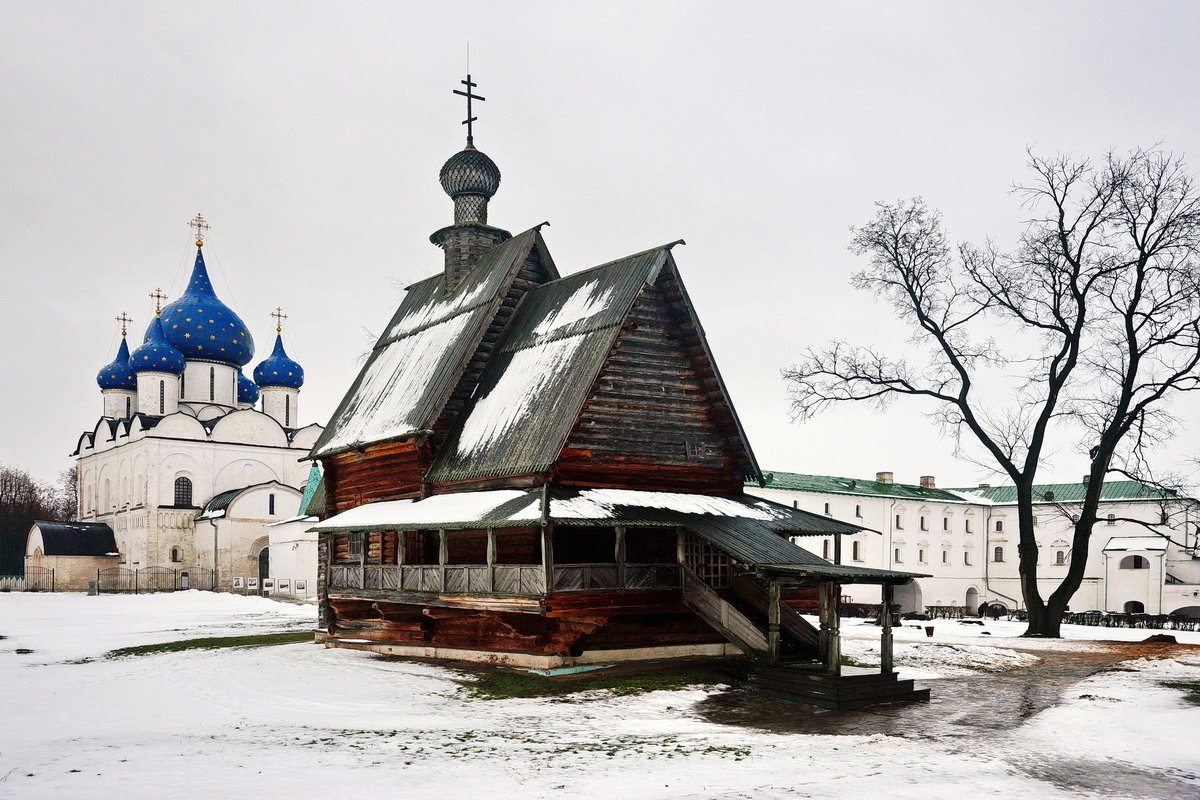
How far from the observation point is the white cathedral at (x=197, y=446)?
66062 millimetres

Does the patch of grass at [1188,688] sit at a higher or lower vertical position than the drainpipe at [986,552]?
higher

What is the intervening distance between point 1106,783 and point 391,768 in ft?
25.4

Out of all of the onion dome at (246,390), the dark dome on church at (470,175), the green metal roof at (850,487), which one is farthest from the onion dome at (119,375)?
the dark dome on church at (470,175)

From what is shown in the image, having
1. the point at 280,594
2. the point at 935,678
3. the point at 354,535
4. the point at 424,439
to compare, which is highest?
the point at 424,439

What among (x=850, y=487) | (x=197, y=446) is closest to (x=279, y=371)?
(x=197, y=446)

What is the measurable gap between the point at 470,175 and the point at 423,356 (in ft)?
21.2

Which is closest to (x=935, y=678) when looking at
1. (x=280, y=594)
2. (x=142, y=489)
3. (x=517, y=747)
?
(x=517, y=747)

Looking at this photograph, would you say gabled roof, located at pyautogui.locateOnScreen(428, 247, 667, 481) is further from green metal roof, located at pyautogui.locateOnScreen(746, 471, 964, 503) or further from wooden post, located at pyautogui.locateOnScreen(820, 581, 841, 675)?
green metal roof, located at pyautogui.locateOnScreen(746, 471, 964, 503)

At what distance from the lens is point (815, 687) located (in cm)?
1683

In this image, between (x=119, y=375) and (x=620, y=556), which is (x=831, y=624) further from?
(x=119, y=375)

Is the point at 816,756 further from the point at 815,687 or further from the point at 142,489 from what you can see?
the point at 142,489

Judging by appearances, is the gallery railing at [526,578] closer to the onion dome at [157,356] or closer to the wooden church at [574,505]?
the wooden church at [574,505]

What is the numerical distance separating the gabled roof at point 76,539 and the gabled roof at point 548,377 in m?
53.8

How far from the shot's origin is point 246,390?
7775 centimetres
